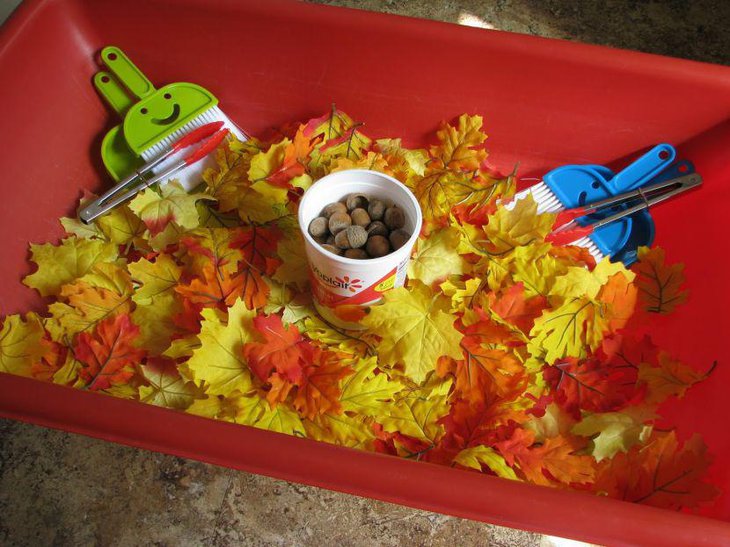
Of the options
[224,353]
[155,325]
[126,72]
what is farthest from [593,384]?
[126,72]

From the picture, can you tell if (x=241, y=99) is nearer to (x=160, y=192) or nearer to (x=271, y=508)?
(x=160, y=192)

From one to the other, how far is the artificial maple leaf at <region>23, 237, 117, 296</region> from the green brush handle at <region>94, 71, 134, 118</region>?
227 mm

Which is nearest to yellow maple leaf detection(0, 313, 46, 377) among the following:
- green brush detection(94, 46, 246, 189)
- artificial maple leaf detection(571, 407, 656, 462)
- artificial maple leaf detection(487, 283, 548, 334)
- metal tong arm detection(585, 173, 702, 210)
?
green brush detection(94, 46, 246, 189)

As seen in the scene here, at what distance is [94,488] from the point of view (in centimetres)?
74

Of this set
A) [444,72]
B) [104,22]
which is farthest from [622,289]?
[104,22]

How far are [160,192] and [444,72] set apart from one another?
0.46 metres

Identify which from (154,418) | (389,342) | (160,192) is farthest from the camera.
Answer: (160,192)

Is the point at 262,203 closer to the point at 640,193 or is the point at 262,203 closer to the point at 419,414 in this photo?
the point at 419,414

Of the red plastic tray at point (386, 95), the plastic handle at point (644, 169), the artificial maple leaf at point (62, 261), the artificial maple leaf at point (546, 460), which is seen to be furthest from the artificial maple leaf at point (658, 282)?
the artificial maple leaf at point (62, 261)

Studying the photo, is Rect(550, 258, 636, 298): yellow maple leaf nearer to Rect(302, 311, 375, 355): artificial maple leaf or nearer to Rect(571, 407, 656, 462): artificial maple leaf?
Rect(571, 407, 656, 462): artificial maple leaf

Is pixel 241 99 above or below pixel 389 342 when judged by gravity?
above

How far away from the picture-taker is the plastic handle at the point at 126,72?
85cm

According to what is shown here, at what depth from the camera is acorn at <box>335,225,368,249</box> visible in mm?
616

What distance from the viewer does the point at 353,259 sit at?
59 cm
